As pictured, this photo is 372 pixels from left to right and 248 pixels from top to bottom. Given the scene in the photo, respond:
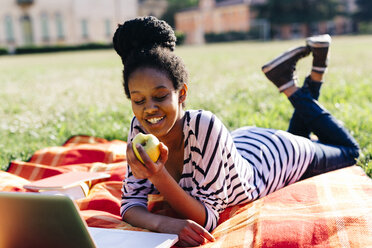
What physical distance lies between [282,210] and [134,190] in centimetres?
85

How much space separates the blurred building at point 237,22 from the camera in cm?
4966

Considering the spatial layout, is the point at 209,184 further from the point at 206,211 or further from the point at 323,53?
the point at 323,53

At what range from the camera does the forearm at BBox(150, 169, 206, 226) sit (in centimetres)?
217

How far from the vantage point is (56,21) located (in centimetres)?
4031

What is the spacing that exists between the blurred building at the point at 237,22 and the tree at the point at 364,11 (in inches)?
41.6

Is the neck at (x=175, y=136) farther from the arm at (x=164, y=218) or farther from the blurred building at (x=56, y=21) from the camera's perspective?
the blurred building at (x=56, y=21)

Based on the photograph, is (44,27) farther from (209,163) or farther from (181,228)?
(181,228)

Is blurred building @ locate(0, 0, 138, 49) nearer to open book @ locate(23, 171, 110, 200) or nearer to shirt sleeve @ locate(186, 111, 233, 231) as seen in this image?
open book @ locate(23, 171, 110, 200)

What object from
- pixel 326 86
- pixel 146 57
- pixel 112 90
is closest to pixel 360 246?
pixel 146 57

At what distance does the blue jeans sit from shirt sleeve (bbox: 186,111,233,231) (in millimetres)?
1034

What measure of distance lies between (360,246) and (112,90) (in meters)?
6.48

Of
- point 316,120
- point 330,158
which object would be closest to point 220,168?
point 330,158

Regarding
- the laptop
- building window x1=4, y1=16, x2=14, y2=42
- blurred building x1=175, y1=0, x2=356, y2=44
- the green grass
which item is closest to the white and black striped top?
the green grass

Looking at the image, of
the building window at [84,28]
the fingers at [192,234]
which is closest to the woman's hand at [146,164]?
the fingers at [192,234]
